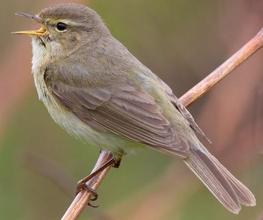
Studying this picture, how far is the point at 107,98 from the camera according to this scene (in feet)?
17.6

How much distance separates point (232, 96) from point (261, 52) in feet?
1.30

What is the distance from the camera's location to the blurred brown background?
5.50 meters

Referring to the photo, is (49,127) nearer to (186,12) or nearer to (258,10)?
(186,12)

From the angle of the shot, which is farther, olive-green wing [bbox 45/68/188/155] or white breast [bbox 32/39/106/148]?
white breast [bbox 32/39/106/148]

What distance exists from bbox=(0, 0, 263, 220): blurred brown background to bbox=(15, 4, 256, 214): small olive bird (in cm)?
29

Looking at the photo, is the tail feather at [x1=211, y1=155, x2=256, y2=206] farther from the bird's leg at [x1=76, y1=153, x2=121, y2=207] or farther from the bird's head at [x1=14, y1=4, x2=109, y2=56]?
the bird's head at [x1=14, y1=4, x2=109, y2=56]

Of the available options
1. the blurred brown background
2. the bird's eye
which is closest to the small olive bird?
the bird's eye

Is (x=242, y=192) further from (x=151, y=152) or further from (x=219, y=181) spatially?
(x=151, y=152)

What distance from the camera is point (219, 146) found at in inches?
225

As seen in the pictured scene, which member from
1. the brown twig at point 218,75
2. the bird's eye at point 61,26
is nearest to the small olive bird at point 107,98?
the bird's eye at point 61,26

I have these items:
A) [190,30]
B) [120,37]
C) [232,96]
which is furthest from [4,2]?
[232,96]

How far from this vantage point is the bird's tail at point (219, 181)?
4.95 m

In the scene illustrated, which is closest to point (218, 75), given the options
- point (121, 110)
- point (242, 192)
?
point (121, 110)

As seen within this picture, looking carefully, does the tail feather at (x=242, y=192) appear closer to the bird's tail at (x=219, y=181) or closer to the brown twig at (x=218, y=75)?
the bird's tail at (x=219, y=181)
